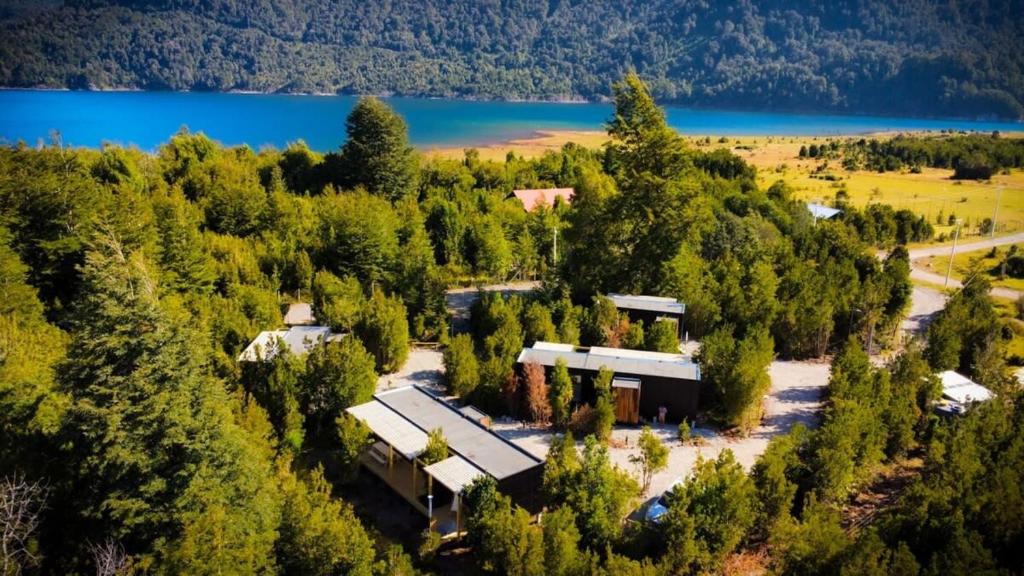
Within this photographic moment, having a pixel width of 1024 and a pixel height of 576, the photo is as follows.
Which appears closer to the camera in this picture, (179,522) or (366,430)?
(179,522)

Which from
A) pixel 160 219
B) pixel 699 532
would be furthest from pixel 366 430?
pixel 160 219

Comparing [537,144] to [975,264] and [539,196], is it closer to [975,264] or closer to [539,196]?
[539,196]

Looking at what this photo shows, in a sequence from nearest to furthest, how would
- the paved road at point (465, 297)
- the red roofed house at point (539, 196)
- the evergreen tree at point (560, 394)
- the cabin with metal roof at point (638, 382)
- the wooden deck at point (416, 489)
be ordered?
the wooden deck at point (416, 489), the evergreen tree at point (560, 394), the cabin with metal roof at point (638, 382), the paved road at point (465, 297), the red roofed house at point (539, 196)

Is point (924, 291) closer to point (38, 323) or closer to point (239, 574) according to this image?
point (239, 574)

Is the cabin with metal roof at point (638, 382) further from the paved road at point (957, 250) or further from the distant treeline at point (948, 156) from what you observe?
the distant treeline at point (948, 156)

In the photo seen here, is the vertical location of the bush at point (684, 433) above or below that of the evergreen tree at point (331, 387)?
below

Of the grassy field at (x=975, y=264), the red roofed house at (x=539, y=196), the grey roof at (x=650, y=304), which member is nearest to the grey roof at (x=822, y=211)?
the grassy field at (x=975, y=264)

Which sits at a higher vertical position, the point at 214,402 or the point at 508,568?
the point at 214,402

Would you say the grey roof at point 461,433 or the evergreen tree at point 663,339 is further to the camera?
the evergreen tree at point 663,339

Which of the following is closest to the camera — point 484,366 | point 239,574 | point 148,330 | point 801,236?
point 239,574
